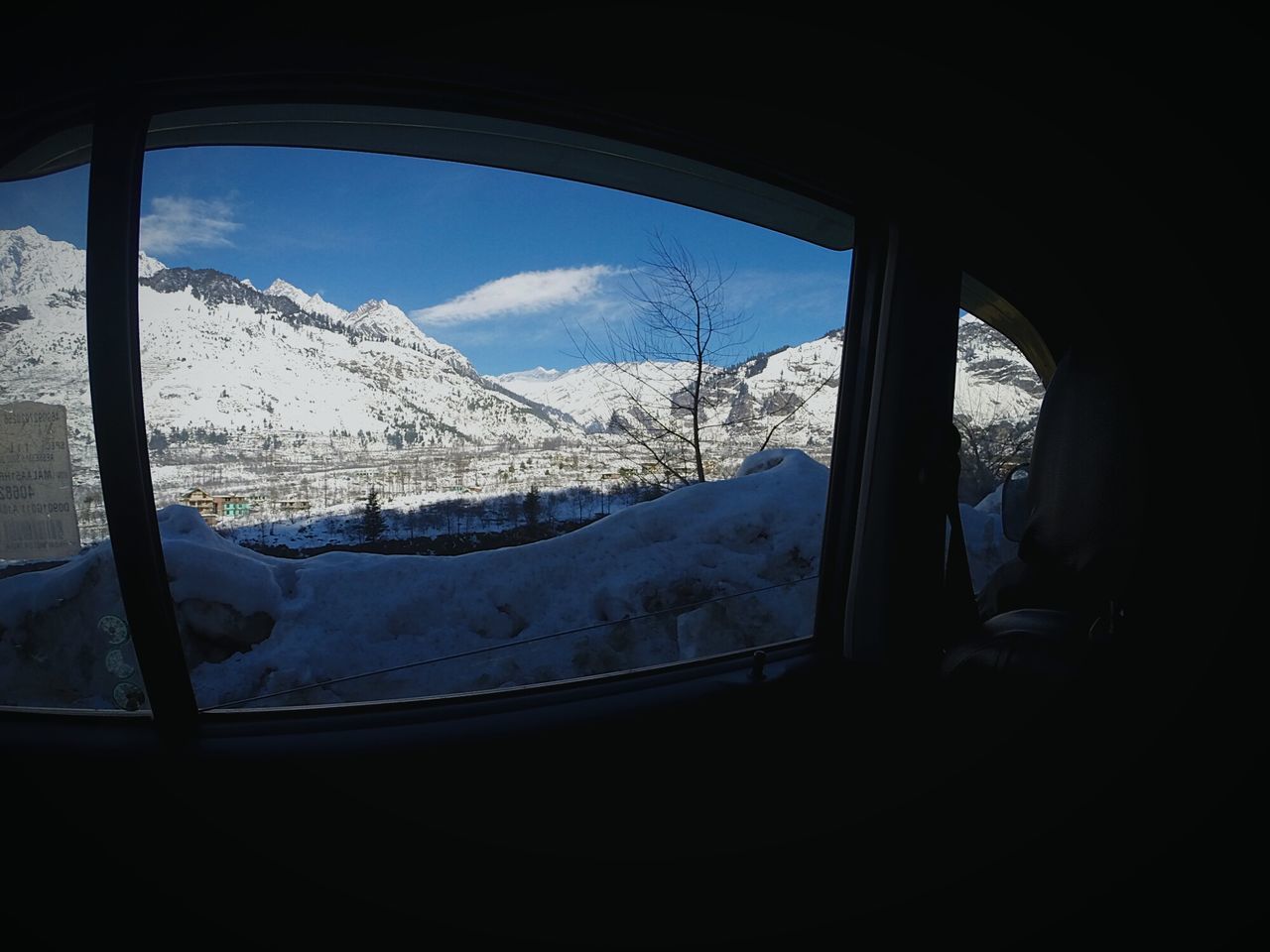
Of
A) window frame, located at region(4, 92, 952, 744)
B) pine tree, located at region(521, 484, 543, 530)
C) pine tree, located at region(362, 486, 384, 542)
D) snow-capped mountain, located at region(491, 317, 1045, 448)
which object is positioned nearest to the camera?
window frame, located at region(4, 92, 952, 744)

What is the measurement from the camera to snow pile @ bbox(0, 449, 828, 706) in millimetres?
1601

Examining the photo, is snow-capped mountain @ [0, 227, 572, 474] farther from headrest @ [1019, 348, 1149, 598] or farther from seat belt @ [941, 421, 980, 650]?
headrest @ [1019, 348, 1149, 598]

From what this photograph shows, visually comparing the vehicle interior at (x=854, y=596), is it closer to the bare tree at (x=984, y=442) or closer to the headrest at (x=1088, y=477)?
the headrest at (x=1088, y=477)

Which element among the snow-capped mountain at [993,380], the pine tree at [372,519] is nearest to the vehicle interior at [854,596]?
the snow-capped mountain at [993,380]

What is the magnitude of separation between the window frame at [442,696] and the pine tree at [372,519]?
49 cm

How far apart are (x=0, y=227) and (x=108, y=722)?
4.14 ft

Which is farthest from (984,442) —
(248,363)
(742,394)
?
(248,363)

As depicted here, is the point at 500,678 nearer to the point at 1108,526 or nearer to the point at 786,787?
the point at 786,787

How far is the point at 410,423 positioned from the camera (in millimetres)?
1894

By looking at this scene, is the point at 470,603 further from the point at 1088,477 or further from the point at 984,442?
the point at 984,442

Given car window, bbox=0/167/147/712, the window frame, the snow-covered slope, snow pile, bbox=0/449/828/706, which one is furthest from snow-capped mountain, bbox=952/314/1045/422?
car window, bbox=0/167/147/712

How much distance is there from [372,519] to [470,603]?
1.38 feet

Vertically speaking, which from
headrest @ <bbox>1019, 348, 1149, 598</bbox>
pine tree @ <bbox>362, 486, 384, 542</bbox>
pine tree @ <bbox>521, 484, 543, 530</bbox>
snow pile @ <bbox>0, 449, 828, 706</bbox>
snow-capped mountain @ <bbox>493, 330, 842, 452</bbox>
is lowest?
snow pile @ <bbox>0, 449, 828, 706</bbox>

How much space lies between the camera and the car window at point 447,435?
1629 mm
